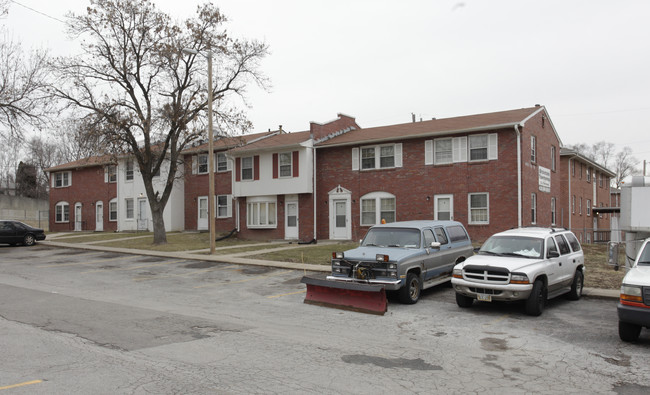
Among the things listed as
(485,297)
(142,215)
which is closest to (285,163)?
(142,215)

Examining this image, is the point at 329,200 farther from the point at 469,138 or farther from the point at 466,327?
the point at 466,327

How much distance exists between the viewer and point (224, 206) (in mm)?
33125

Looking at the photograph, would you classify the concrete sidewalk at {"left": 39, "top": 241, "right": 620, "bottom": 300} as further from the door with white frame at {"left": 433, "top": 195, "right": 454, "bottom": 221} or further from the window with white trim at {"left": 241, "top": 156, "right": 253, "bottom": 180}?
the door with white frame at {"left": 433, "top": 195, "right": 454, "bottom": 221}

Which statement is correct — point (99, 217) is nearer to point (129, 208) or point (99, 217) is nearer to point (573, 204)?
point (129, 208)

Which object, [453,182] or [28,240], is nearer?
[453,182]

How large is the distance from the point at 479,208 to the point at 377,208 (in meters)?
5.25

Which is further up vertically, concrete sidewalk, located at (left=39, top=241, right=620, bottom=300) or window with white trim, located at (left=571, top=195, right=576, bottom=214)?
window with white trim, located at (left=571, top=195, right=576, bottom=214)

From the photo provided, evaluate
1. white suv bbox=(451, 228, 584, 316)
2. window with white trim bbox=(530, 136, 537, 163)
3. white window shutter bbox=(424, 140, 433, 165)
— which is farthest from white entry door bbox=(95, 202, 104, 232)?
white suv bbox=(451, 228, 584, 316)

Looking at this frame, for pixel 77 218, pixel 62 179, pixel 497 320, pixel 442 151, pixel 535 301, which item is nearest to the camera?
pixel 497 320

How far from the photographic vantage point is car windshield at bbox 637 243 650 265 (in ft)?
29.0

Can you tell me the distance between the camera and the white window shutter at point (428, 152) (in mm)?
24469

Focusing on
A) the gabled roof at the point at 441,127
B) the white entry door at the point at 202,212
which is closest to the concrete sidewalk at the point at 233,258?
the gabled roof at the point at 441,127

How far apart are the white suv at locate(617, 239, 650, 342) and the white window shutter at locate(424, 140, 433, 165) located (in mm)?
16597

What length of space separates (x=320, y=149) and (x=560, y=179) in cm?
1475
